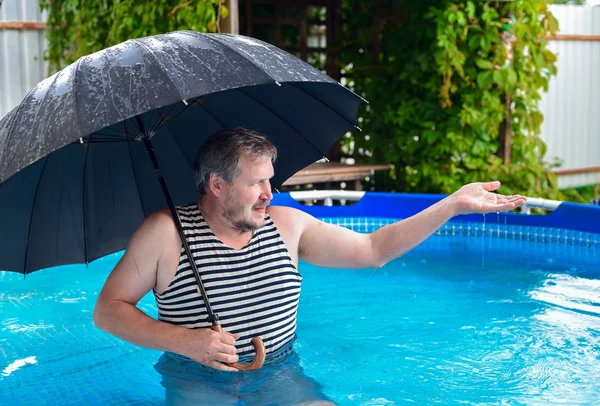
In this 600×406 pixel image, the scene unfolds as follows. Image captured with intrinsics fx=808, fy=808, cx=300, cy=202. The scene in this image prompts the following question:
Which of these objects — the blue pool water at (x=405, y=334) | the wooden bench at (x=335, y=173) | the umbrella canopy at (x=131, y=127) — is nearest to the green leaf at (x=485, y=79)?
the wooden bench at (x=335, y=173)

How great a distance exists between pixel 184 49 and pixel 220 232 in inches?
23.5

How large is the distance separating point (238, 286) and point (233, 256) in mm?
94

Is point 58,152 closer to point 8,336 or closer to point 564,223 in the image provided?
point 8,336

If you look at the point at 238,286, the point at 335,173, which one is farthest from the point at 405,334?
the point at 335,173

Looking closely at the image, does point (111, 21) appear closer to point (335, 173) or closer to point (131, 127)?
point (335, 173)

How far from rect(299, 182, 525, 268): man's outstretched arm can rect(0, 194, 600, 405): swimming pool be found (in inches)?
25.9

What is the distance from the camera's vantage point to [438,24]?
6.92 meters

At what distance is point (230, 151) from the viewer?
2.40m

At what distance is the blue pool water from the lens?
3174 mm

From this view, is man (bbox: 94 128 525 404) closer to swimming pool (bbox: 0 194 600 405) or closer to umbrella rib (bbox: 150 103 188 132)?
umbrella rib (bbox: 150 103 188 132)

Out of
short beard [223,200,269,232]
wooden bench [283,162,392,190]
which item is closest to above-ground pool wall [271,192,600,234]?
wooden bench [283,162,392,190]

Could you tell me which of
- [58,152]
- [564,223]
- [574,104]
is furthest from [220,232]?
[574,104]

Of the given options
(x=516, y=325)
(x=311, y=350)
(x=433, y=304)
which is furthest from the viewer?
(x=433, y=304)

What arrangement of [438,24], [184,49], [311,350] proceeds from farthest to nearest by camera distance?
[438,24], [311,350], [184,49]
